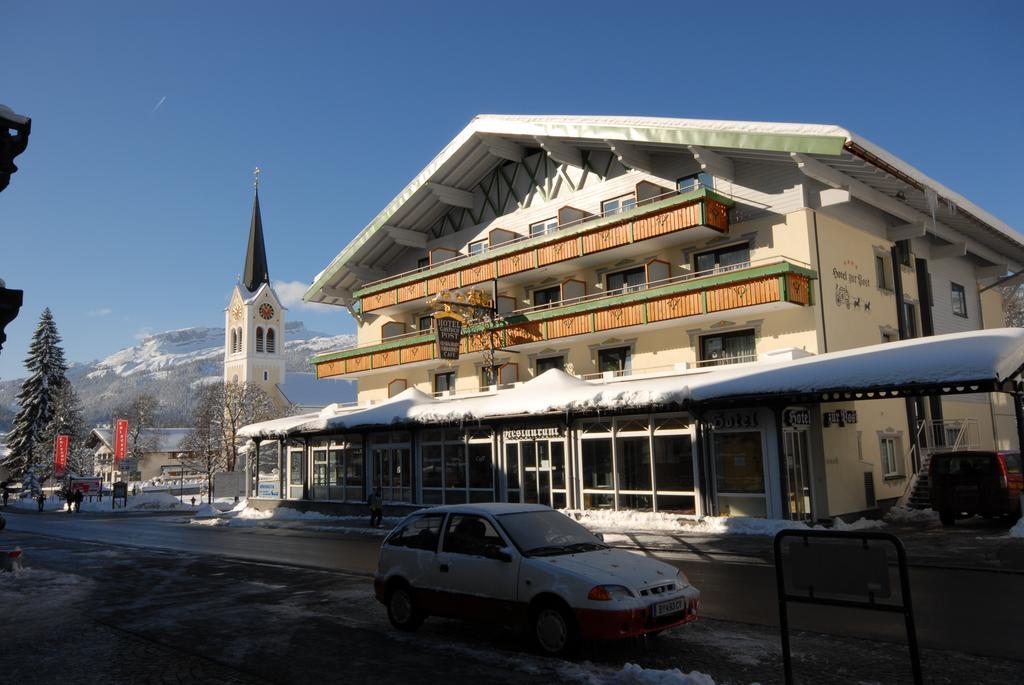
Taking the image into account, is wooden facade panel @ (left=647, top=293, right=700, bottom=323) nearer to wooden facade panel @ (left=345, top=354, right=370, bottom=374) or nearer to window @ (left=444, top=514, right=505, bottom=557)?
wooden facade panel @ (left=345, top=354, right=370, bottom=374)

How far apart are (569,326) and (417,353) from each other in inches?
381

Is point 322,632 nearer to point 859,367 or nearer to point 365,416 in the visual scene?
point 859,367

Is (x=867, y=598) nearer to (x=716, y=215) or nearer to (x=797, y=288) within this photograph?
(x=797, y=288)

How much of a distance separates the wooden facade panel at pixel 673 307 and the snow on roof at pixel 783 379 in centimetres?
249

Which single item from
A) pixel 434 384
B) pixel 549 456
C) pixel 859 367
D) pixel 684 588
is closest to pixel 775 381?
pixel 859 367

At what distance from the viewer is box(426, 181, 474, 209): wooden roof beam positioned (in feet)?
126

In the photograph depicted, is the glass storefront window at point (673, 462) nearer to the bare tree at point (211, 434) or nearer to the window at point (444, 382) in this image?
the window at point (444, 382)

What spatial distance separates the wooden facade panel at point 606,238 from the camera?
98.2 ft

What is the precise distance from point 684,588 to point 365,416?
85.8 ft

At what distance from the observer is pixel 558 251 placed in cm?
3241

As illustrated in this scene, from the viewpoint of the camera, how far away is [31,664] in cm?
884

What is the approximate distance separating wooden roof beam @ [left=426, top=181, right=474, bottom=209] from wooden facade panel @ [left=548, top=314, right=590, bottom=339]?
32.6 ft

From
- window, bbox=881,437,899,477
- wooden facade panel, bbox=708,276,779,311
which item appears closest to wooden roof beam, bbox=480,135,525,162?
wooden facade panel, bbox=708,276,779,311

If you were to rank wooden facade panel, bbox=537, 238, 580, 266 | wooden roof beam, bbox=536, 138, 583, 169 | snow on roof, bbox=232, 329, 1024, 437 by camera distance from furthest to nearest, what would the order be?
wooden roof beam, bbox=536, 138, 583, 169
wooden facade panel, bbox=537, 238, 580, 266
snow on roof, bbox=232, 329, 1024, 437
